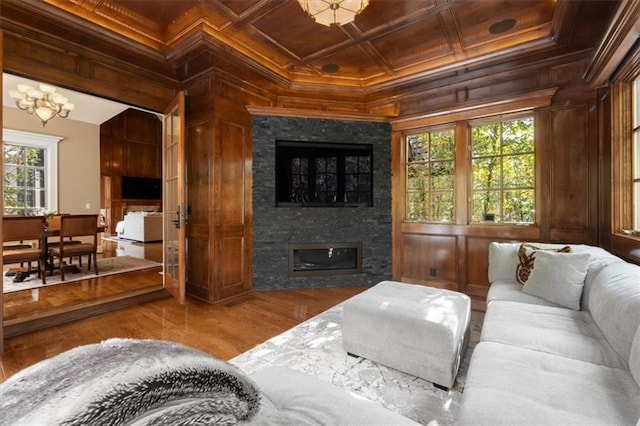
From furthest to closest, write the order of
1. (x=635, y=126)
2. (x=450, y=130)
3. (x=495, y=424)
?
(x=450, y=130), (x=635, y=126), (x=495, y=424)

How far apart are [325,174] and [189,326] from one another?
254cm

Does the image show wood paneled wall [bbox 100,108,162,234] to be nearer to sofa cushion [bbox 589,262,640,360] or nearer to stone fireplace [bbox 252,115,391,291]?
stone fireplace [bbox 252,115,391,291]

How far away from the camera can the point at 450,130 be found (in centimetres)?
392

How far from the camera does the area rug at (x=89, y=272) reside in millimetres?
3936

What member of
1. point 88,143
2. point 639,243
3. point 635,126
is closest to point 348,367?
point 639,243

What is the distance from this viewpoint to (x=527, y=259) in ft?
8.36

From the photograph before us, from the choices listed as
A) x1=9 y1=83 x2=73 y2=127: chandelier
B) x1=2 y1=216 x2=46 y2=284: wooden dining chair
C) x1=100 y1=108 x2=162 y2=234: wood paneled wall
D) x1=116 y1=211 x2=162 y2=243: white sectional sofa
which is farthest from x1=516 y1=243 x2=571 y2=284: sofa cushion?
x1=100 y1=108 x2=162 y2=234: wood paneled wall

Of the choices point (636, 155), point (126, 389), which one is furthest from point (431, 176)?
point (126, 389)

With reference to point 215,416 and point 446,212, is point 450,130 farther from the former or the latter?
point 215,416

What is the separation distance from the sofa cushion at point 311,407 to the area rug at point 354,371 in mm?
847

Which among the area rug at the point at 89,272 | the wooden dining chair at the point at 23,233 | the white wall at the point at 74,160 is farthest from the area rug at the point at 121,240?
the wooden dining chair at the point at 23,233

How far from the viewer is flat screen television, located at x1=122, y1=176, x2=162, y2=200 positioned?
994 cm

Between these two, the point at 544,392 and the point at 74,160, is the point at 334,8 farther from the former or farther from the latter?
the point at 74,160

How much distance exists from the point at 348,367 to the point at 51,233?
4.55m
